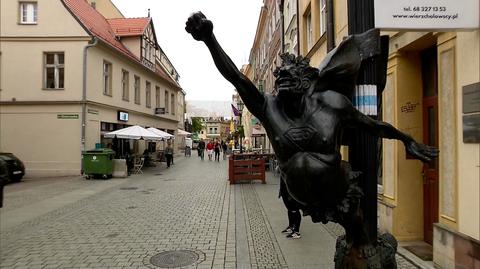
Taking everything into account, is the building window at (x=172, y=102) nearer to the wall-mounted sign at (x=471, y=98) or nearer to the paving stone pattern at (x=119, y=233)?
the paving stone pattern at (x=119, y=233)

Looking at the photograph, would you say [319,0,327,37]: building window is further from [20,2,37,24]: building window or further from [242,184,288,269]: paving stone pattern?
[20,2,37,24]: building window

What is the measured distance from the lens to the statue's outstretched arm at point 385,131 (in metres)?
2.25

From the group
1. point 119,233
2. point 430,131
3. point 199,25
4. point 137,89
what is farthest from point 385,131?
point 137,89

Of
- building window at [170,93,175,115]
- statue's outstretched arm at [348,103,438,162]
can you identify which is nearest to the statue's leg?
statue's outstretched arm at [348,103,438,162]

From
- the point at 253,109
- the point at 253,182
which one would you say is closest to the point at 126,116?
the point at 253,182

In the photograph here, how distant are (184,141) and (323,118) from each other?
188 ft

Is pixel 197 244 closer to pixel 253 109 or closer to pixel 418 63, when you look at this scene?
pixel 418 63

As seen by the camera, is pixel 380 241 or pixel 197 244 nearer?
pixel 380 241

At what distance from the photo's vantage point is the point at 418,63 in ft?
22.2

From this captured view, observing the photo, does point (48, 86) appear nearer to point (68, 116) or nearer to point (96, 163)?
point (68, 116)

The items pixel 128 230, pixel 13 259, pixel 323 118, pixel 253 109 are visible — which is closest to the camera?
pixel 323 118

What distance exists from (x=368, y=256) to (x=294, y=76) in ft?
3.69

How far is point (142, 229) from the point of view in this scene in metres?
8.30

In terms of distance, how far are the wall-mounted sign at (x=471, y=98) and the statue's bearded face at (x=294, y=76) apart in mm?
2948
